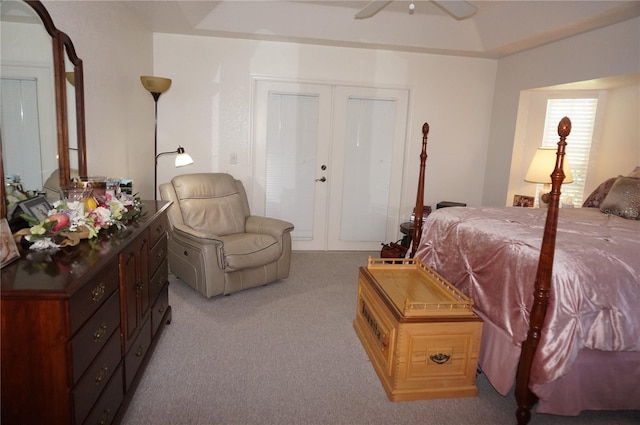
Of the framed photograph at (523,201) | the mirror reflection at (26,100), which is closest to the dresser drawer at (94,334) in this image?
the mirror reflection at (26,100)

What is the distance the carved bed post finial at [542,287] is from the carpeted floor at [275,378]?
212 mm

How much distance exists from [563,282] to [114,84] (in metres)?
3.22

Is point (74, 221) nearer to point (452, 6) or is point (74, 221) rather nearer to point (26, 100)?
point (26, 100)

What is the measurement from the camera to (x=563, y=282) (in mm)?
1820

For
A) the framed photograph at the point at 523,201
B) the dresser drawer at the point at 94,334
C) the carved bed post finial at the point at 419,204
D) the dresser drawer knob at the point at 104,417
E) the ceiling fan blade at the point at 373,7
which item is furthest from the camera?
the framed photograph at the point at 523,201

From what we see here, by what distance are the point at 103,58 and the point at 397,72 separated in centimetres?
308

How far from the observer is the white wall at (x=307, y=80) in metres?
4.36

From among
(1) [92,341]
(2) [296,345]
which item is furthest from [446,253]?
(1) [92,341]

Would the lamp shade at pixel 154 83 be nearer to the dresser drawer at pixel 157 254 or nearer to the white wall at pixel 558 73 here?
the dresser drawer at pixel 157 254

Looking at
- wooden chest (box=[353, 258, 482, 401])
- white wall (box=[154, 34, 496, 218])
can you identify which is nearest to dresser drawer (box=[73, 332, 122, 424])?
wooden chest (box=[353, 258, 482, 401])

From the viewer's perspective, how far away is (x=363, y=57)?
459cm

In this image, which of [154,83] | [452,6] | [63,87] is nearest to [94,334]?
[63,87]

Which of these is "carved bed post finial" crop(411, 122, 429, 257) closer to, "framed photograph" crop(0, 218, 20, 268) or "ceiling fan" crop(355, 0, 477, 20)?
"ceiling fan" crop(355, 0, 477, 20)

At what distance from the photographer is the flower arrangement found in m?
1.54
